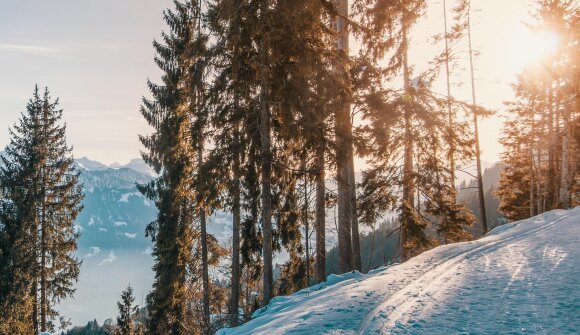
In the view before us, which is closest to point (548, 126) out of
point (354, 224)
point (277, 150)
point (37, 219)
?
point (354, 224)

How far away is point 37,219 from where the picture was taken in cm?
2083

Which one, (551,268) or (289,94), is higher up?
(289,94)

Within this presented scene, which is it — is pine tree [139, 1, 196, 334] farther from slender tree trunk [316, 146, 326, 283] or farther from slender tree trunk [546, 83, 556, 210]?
slender tree trunk [546, 83, 556, 210]

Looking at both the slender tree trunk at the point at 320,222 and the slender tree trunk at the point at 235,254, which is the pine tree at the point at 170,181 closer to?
the slender tree trunk at the point at 235,254

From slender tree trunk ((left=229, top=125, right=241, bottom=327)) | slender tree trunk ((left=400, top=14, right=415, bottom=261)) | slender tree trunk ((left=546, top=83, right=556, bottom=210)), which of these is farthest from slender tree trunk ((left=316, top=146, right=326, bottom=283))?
slender tree trunk ((left=546, top=83, right=556, bottom=210))

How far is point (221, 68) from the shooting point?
9.59m

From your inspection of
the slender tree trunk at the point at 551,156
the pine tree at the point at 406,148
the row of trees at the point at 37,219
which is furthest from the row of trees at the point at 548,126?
the row of trees at the point at 37,219

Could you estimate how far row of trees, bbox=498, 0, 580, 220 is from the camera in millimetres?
19734

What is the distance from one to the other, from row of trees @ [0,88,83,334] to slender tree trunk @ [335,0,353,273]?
18.4 m

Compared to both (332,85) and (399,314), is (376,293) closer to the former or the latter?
(399,314)

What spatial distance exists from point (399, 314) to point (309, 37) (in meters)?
7.44

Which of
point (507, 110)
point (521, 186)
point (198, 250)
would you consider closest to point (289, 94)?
point (198, 250)

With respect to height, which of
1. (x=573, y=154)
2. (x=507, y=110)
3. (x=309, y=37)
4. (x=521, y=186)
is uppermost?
(x=507, y=110)

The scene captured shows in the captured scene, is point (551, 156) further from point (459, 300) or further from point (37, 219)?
point (37, 219)
